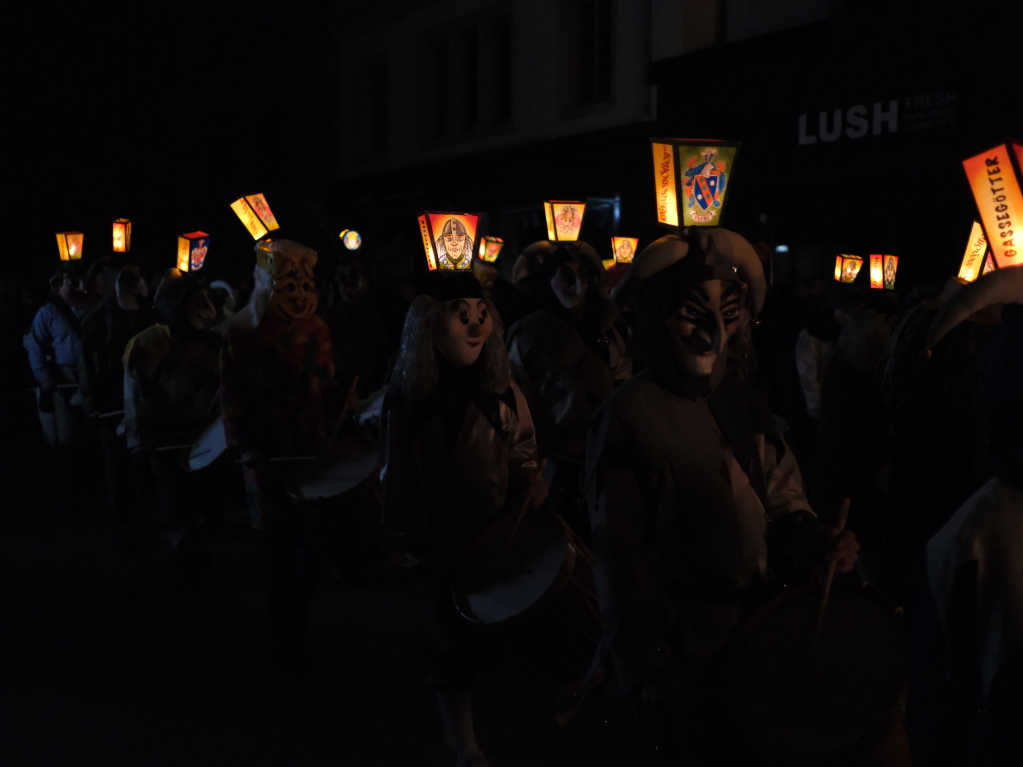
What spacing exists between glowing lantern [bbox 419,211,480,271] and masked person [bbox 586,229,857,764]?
11.1ft

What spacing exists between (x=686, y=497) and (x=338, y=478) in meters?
2.98

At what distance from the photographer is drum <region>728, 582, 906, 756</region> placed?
8.70 feet

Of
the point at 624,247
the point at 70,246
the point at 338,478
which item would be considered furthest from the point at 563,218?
the point at 338,478

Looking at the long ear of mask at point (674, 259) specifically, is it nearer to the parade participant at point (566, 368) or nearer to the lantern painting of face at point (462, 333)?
the lantern painting of face at point (462, 333)

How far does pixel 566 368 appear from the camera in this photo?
6.87 metres

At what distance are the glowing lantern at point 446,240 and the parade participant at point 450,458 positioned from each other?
70.4 inches

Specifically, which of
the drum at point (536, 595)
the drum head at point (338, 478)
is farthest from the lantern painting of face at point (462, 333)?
the drum head at point (338, 478)

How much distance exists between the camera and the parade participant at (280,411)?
19.2ft

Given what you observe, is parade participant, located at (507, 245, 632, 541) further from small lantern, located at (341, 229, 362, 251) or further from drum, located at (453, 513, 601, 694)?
small lantern, located at (341, 229, 362, 251)

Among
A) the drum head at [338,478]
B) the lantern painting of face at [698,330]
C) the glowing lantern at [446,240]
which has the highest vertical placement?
the glowing lantern at [446,240]

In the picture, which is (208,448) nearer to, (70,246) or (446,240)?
(446,240)

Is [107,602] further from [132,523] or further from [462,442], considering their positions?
[462,442]

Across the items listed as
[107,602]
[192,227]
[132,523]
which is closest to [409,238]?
[192,227]

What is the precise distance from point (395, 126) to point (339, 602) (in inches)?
735
